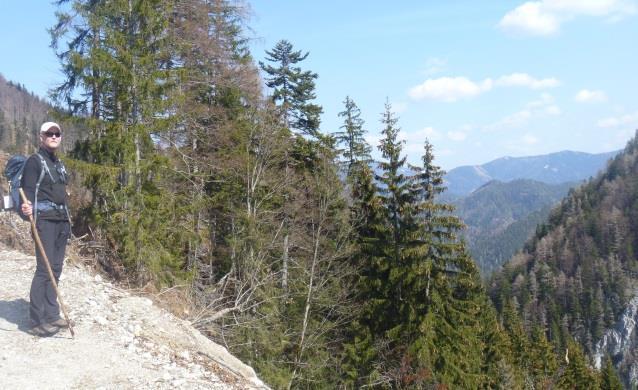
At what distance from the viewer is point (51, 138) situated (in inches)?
243

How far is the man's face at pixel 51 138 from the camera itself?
6.15 meters

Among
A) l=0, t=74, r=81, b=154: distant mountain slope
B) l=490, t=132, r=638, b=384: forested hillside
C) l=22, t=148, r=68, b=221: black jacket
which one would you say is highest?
l=0, t=74, r=81, b=154: distant mountain slope

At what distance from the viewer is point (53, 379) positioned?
5.30 metres

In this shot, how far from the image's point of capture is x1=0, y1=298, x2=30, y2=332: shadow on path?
6406mm

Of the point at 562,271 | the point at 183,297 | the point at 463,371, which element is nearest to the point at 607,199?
the point at 562,271

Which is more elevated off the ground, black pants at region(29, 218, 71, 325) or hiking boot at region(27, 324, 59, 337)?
Result: black pants at region(29, 218, 71, 325)

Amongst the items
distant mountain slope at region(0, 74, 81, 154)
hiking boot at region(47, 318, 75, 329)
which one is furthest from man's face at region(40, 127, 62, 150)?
distant mountain slope at region(0, 74, 81, 154)

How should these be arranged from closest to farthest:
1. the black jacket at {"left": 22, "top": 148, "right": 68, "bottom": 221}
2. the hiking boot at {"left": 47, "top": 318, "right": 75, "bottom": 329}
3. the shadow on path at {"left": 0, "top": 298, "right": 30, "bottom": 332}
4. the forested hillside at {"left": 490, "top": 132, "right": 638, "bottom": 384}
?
the black jacket at {"left": 22, "top": 148, "right": 68, "bottom": 221}, the hiking boot at {"left": 47, "top": 318, "right": 75, "bottom": 329}, the shadow on path at {"left": 0, "top": 298, "right": 30, "bottom": 332}, the forested hillside at {"left": 490, "top": 132, "right": 638, "bottom": 384}

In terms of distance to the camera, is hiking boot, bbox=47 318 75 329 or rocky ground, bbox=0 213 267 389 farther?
hiking boot, bbox=47 318 75 329

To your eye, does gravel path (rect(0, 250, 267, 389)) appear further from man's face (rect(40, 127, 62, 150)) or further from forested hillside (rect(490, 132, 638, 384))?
forested hillside (rect(490, 132, 638, 384))

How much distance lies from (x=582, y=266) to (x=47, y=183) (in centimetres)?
13160

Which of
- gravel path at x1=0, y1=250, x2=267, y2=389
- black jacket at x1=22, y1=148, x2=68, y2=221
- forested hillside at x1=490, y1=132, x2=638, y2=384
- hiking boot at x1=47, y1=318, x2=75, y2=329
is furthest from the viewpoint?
forested hillside at x1=490, y1=132, x2=638, y2=384

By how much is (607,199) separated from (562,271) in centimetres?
3440

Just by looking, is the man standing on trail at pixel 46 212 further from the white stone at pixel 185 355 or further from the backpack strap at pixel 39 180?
the white stone at pixel 185 355
